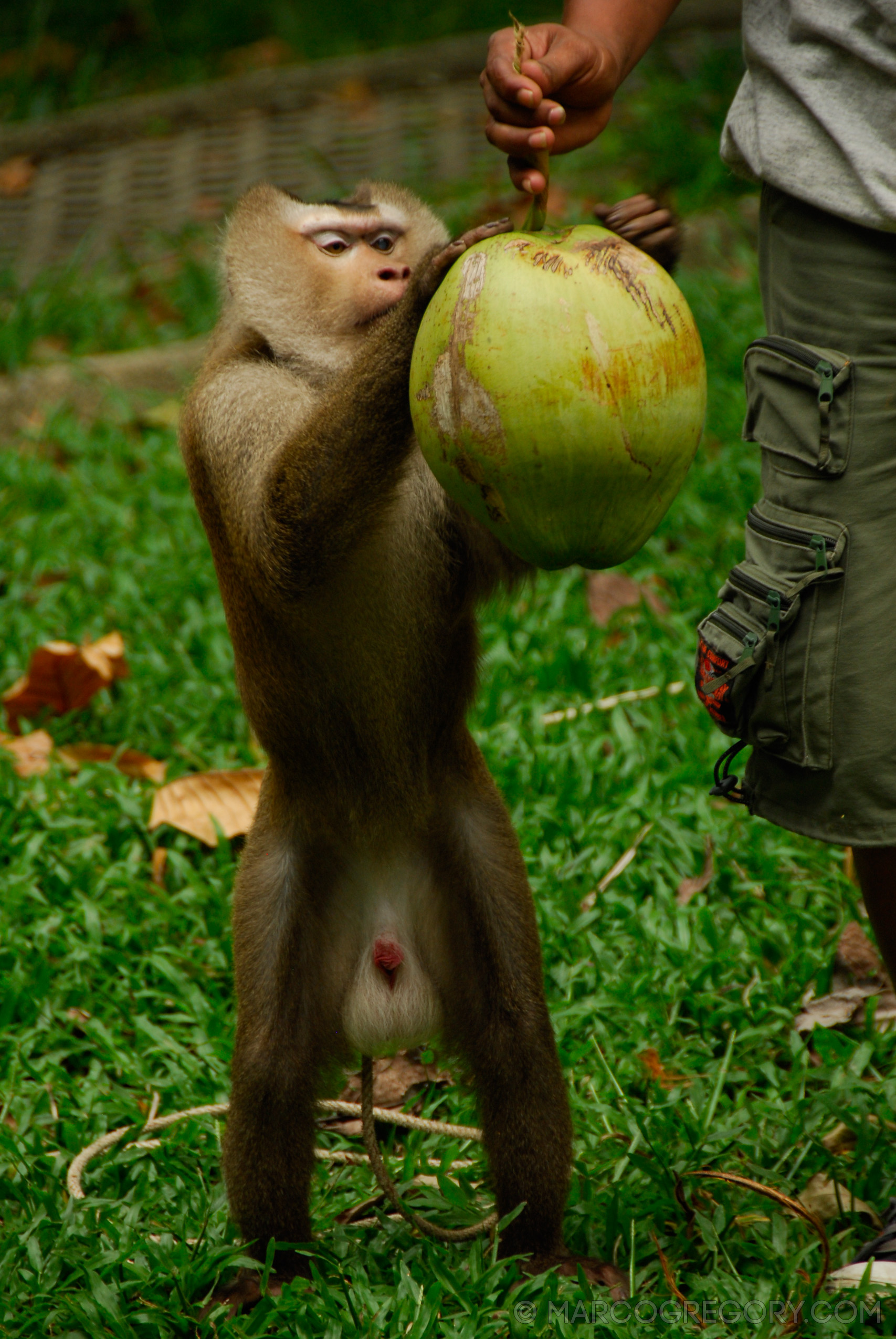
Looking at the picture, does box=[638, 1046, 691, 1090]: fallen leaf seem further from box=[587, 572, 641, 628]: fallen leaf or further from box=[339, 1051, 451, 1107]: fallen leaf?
box=[587, 572, 641, 628]: fallen leaf

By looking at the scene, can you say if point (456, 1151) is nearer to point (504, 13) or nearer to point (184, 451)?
point (184, 451)

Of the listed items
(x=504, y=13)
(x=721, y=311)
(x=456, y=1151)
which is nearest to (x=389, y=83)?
(x=504, y=13)

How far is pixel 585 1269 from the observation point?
2.77 m

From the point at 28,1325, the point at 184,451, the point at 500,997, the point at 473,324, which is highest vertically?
the point at 473,324

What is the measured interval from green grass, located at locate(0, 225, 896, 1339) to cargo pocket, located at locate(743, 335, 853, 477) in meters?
1.36

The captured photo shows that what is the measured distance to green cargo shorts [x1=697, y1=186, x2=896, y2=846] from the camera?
2.45m

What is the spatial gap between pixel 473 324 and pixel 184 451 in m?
1.03

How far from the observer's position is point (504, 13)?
8938mm

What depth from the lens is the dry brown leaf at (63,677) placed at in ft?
14.5

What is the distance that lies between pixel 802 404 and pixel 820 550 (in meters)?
0.25

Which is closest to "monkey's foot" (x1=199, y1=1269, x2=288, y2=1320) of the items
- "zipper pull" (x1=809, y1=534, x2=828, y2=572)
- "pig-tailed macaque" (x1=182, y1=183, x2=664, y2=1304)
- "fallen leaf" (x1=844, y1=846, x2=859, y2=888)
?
"pig-tailed macaque" (x1=182, y1=183, x2=664, y2=1304)

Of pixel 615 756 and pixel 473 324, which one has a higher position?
pixel 473 324

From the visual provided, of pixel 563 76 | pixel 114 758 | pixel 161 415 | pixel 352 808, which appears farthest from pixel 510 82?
pixel 161 415

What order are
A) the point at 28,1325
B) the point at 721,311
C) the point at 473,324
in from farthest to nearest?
the point at 721,311, the point at 28,1325, the point at 473,324
